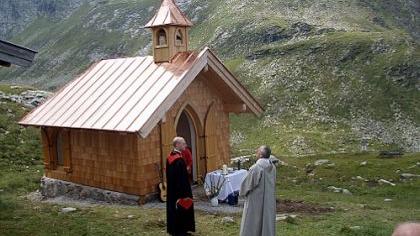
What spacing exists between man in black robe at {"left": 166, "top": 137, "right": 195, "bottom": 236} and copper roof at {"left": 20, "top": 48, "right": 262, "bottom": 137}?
3.67 m

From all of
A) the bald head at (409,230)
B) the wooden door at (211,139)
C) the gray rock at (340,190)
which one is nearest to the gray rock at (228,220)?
the wooden door at (211,139)

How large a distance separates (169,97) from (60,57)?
9132cm

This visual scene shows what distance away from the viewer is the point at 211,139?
19.5 m

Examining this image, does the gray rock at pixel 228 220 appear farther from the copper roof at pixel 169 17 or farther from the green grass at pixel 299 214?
the copper roof at pixel 169 17

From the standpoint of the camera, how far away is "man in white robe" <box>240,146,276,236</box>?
35.3 ft

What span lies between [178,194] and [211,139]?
25.2 ft

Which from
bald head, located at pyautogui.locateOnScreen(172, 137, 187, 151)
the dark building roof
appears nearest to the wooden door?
bald head, located at pyautogui.locateOnScreen(172, 137, 187, 151)

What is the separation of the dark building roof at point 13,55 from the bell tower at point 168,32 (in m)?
7.02

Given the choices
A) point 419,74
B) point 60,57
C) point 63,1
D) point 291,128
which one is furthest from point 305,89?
point 63,1

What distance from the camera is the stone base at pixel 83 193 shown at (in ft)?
56.1

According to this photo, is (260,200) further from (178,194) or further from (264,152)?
(178,194)

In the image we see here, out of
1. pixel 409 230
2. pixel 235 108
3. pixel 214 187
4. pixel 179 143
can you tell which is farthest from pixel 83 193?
pixel 409 230

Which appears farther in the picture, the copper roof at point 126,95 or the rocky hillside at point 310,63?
the rocky hillside at point 310,63

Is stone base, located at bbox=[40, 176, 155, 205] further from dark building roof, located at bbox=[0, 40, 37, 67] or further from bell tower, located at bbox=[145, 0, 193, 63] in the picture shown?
dark building roof, located at bbox=[0, 40, 37, 67]
